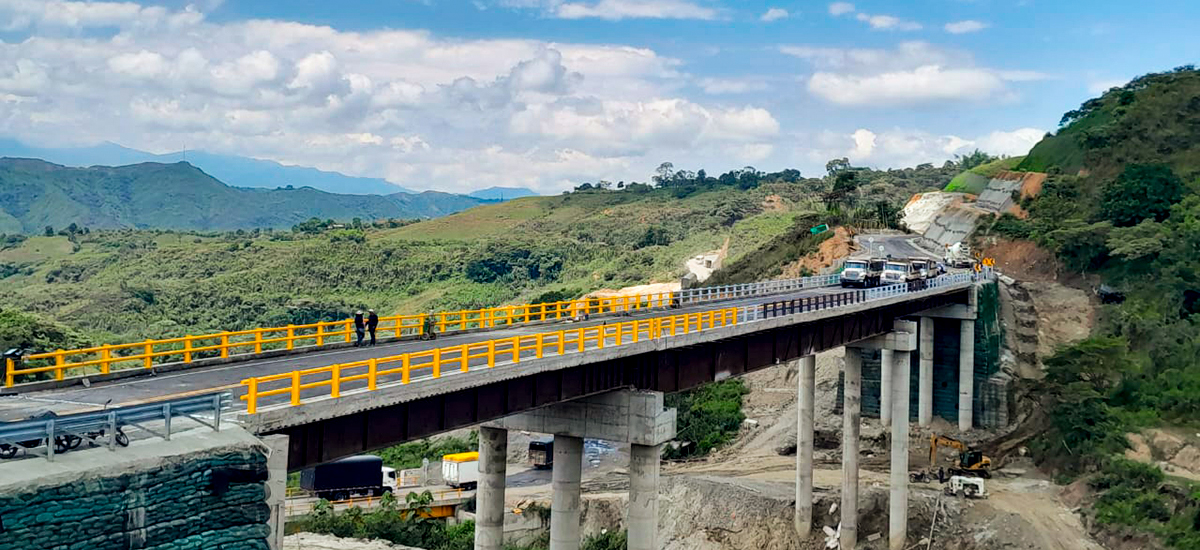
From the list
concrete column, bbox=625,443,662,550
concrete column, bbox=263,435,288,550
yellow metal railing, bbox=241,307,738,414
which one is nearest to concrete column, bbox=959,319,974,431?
yellow metal railing, bbox=241,307,738,414

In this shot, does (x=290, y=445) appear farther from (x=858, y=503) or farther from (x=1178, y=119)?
(x=1178, y=119)

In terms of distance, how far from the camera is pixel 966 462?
2158 inches

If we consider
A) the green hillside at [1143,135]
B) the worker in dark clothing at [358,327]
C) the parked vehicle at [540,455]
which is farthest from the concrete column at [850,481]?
the green hillside at [1143,135]

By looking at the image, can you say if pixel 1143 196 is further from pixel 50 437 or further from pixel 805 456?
pixel 50 437

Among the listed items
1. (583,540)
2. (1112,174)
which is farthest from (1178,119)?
(583,540)

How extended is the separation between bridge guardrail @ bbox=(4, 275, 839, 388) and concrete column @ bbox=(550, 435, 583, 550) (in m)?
5.67

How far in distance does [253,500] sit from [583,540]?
129 feet

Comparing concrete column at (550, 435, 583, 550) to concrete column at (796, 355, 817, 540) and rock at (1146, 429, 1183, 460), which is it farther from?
rock at (1146, 429, 1183, 460)

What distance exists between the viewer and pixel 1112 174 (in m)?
85.9

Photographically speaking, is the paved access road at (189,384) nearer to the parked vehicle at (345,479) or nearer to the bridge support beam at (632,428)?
the bridge support beam at (632,428)

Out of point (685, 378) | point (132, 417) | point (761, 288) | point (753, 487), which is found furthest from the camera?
point (761, 288)

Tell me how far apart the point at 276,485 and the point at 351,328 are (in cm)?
1844

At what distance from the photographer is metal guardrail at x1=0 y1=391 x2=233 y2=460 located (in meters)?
12.0

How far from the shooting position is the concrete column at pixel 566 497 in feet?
99.7
